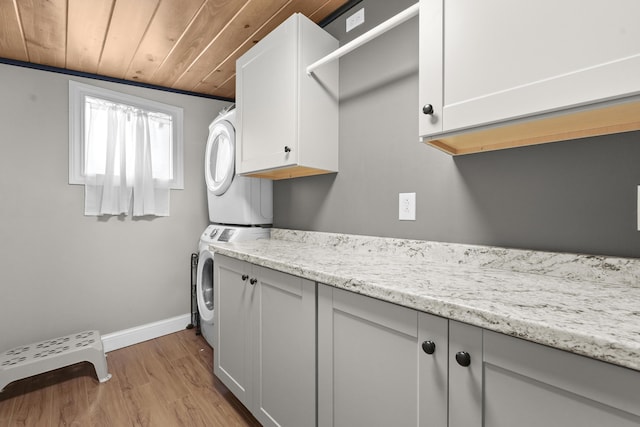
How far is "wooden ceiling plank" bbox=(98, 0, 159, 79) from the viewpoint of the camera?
158cm

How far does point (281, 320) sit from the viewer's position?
1.24m

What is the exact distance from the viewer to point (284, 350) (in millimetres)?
1226

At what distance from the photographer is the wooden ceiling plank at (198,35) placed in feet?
5.25

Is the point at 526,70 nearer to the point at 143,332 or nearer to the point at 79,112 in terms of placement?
the point at 79,112

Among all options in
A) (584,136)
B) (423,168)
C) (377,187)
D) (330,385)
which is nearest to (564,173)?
(584,136)

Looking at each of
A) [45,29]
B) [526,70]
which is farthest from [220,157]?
[526,70]

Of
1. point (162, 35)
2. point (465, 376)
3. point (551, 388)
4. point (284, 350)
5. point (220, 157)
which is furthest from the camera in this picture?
point (220, 157)

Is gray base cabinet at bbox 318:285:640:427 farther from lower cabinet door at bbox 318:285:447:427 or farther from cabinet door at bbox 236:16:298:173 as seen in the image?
cabinet door at bbox 236:16:298:173

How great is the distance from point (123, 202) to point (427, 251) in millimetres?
2447

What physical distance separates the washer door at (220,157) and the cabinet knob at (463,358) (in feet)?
6.55

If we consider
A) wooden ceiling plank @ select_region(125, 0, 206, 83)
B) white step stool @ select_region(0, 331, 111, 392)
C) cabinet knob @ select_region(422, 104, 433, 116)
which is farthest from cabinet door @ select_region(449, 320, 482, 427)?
white step stool @ select_region(0, 331, 111, 392)

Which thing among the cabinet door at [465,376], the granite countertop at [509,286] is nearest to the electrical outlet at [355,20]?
the granite countertop at [509,286]

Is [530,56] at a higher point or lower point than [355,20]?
lower

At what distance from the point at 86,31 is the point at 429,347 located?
8.12 ft
